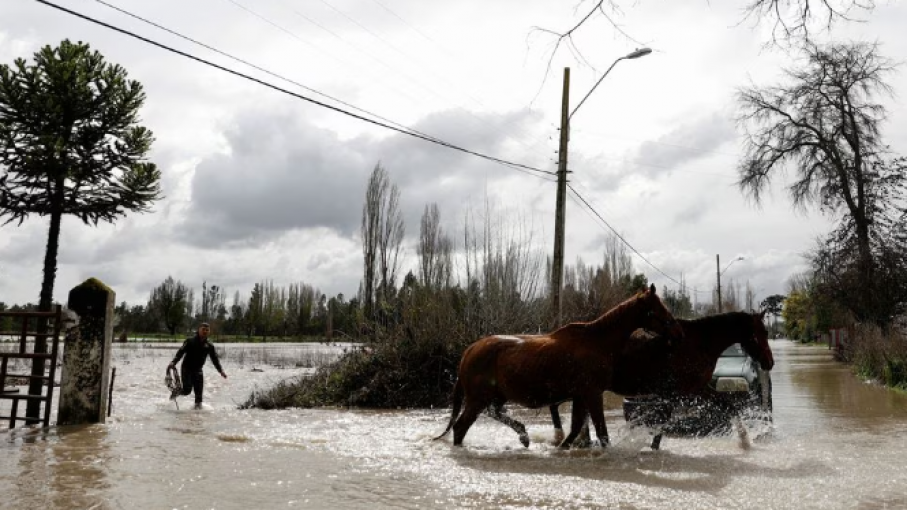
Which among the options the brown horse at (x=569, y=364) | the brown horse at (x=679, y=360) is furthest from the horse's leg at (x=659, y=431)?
the brown horse at (x=569, y=364)

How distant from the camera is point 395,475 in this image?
7668 millimetres

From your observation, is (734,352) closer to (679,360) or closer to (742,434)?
(742,434)

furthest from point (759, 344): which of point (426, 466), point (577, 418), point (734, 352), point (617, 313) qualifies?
point (426, 466)

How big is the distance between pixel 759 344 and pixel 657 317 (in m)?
1.65

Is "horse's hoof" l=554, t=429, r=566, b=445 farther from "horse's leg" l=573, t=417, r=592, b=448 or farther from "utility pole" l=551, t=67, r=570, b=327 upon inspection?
"utility pole" l=551, t=67, r=570, b=327

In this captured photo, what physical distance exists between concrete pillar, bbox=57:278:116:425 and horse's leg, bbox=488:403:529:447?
21.0ft

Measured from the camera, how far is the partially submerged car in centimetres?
953

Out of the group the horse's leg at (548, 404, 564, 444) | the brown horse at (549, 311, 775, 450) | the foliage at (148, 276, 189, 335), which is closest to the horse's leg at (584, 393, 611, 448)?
the brown horse at (549, 311, 775, 450)

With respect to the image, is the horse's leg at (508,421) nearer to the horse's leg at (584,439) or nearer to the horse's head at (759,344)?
the horse's leg at (584,439)

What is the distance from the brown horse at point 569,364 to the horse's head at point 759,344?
1.31 metres

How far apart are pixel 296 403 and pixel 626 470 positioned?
34.6ft

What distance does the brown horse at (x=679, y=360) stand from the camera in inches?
368

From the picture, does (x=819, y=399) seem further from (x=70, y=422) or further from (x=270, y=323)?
(x=270, y=323)

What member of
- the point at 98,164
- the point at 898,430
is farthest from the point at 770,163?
the point at 98,164
